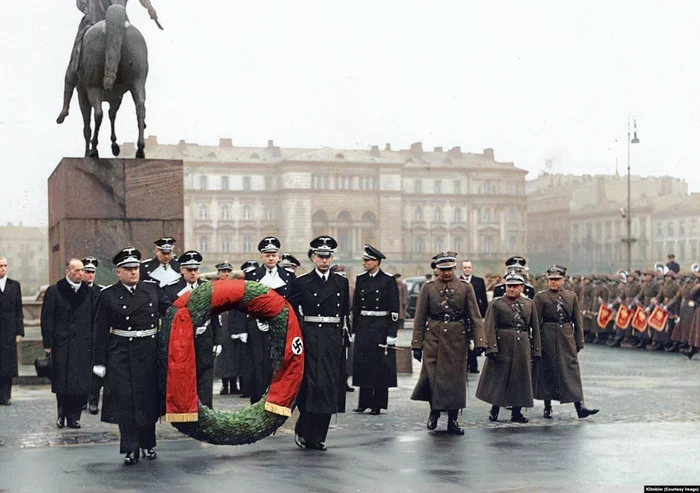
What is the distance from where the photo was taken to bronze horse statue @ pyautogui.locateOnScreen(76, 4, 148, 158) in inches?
555

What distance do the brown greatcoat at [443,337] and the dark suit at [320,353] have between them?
1.16 metres

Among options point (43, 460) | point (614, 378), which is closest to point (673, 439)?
point (43, 460)

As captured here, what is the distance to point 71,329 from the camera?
1189 cm

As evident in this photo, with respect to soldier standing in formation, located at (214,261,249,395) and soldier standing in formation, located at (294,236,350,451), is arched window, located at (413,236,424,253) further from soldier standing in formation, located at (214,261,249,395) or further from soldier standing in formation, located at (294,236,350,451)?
soldier standing in formation, located at (294,236,350,451)

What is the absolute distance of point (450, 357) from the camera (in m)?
11.0

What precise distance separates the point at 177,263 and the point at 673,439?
5.48 m

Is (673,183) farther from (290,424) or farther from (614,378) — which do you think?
(290,424)

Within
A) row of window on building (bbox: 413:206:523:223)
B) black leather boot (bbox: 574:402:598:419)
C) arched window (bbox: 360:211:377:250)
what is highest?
row of window on building (bbox: 413:206:523:223)

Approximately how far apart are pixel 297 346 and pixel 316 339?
20.5 inches

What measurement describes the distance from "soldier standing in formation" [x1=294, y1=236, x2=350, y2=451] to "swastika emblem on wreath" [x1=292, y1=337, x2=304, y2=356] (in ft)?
1.29

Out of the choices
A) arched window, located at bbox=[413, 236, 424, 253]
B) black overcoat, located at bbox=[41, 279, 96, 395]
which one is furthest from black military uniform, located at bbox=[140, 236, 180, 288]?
arched window, located at bbox=[413, 236, 424, 253]

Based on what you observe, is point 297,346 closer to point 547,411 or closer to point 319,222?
point 547,411

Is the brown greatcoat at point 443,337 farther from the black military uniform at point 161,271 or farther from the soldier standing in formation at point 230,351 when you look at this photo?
the soldier standing in formation at point 230,351

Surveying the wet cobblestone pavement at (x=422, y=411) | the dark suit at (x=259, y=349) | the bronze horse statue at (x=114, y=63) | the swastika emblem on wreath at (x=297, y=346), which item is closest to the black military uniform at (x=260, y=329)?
the dark suit at (x=259, y=349)
